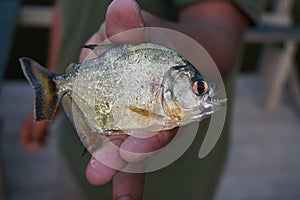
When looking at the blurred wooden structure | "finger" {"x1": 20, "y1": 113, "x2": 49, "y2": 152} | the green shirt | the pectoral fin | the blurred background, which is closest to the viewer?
the pectoral fin

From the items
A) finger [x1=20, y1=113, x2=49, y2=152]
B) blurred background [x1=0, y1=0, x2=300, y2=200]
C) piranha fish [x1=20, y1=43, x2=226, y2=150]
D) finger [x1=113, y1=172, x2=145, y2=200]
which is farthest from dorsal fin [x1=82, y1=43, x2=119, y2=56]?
finger [x1=20, y1=113, x2=49, y2=152]

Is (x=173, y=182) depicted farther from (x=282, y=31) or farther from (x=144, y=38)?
(x=282, y=31)

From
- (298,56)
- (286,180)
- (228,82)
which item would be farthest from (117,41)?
(298,56)

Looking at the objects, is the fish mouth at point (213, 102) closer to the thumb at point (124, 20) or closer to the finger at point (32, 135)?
the thumb at point (124, 20)

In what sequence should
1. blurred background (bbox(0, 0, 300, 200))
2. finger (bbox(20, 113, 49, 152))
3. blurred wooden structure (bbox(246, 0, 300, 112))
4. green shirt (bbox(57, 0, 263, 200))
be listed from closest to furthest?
green shirt (bbox(57, 0, 263, 200)) < finger (bbox(20, 113, 49, 152)) < blurred background (bbox(0, 0, 300, 200)) < blurred wooden structure (bbox(246, 0, 300, 112))

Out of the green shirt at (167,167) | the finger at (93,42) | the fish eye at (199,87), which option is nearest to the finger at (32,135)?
the green shirt at (167,167)

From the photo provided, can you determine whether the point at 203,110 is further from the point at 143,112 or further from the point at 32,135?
the point at 32,135

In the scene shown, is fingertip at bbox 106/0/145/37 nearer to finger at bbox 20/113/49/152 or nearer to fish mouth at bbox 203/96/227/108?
fish mouth at bbox 203/96/227/108
